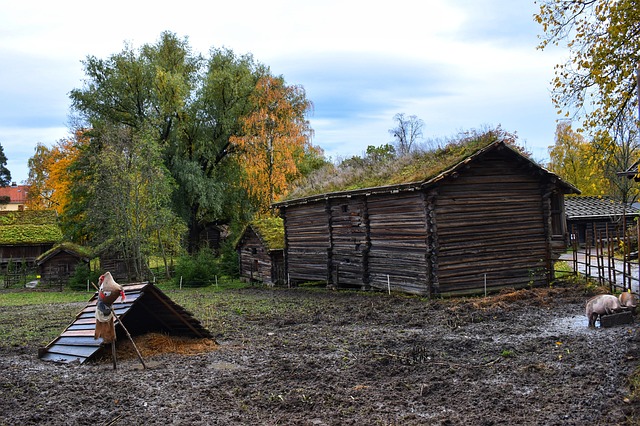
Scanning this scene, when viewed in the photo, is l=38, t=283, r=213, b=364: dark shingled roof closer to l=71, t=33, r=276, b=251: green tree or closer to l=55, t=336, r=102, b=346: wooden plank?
l=55, t=336, r=102, b=346: wooden plank

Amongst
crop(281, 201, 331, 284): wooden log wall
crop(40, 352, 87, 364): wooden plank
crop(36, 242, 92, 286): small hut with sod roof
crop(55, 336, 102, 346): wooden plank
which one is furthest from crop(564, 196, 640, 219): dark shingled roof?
crop(40, 352, 87, 364): wooden plank

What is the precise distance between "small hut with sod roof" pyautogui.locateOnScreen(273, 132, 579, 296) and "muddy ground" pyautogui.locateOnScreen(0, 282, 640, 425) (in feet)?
16.8

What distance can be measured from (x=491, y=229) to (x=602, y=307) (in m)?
7.98

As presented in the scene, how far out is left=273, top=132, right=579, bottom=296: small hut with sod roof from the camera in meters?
18.8

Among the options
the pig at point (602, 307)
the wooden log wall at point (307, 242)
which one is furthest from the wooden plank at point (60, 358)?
the wooden log wall at point (307, 242)

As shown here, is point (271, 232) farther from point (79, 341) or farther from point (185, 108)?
point (79, 341)

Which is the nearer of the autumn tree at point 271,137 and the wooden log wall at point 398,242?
the wooden log wall at point 398,242

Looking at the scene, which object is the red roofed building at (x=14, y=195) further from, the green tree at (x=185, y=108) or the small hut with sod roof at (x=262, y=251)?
the small hut with sod roof at (x=262, y=251)

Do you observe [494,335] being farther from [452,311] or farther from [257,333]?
[257,333]

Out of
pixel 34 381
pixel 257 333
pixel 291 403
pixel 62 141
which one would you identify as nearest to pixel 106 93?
pixel 62 141

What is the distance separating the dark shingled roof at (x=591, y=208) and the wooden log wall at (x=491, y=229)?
2102cm

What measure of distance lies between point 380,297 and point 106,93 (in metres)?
26.0

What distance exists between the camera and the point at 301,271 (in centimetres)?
2683

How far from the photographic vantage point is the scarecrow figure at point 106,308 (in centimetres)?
996
